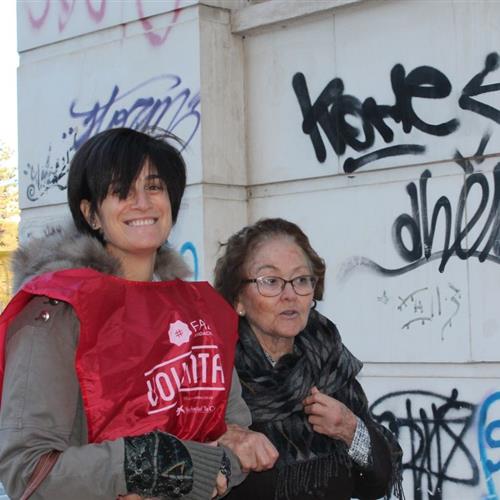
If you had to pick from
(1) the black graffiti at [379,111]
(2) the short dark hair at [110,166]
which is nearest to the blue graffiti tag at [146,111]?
(1) the black graffiti at [379,111]

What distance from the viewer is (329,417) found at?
2934 millimetres

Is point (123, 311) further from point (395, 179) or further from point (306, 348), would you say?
point (395, 179)

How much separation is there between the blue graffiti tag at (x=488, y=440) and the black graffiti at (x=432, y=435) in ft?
0.16

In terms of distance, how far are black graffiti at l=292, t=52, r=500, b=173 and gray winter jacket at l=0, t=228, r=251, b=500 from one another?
9.16 feet

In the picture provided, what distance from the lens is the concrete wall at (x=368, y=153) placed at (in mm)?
4566

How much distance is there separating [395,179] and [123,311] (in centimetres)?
278

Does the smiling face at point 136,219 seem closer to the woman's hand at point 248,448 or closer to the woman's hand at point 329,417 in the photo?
the woman's hand at point 248,448

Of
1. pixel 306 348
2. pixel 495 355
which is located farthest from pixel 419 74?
pixel 306 348

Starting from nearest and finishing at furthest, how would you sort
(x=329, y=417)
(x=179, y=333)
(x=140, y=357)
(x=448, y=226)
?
(x=140, y=357), (x=179, y=333), (x=329, y=417), (x=448, y=226)

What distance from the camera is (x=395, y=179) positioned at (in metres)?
4.87

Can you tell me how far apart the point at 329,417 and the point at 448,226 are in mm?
1945

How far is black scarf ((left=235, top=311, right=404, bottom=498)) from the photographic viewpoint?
116 inches

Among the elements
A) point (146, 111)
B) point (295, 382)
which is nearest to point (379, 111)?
point (146, 111)

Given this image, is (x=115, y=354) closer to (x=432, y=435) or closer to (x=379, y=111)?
(x=432, y=435)
